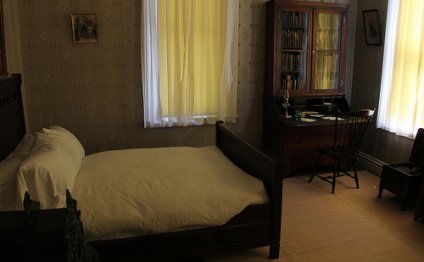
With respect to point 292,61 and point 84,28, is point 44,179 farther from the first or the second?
point 292,61

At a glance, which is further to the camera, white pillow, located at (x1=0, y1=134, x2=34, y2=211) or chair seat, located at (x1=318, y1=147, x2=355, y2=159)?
chair seat, located at (x1=318, y1=147, x2=355, y2=159)

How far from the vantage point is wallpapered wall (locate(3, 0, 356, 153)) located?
3.69m

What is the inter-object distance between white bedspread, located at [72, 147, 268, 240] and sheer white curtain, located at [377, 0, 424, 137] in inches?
84.6

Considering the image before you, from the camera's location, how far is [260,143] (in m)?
4.62

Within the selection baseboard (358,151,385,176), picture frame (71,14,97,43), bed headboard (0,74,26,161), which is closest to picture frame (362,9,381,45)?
baseboard (358,151,385,176)

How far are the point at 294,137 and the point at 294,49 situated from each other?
1.04 m

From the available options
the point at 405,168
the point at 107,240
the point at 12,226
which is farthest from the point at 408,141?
the point at 12,226

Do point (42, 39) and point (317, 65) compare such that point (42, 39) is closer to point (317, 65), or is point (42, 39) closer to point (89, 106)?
point (89, 106)

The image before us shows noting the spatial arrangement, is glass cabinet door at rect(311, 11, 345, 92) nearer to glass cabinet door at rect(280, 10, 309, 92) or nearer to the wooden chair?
glass cabinet door at rect(280, 10, 309, 92)

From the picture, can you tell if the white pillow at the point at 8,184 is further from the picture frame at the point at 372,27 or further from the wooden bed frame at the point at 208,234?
the picture frame at the point at 372,27

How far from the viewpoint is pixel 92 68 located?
Answer: 153 inches

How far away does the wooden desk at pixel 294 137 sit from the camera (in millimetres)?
4062

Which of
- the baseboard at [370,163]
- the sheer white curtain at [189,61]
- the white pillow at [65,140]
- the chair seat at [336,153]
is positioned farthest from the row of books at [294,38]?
the white pillow at [65,140]

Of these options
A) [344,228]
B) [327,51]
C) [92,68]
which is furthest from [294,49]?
[92,68]
